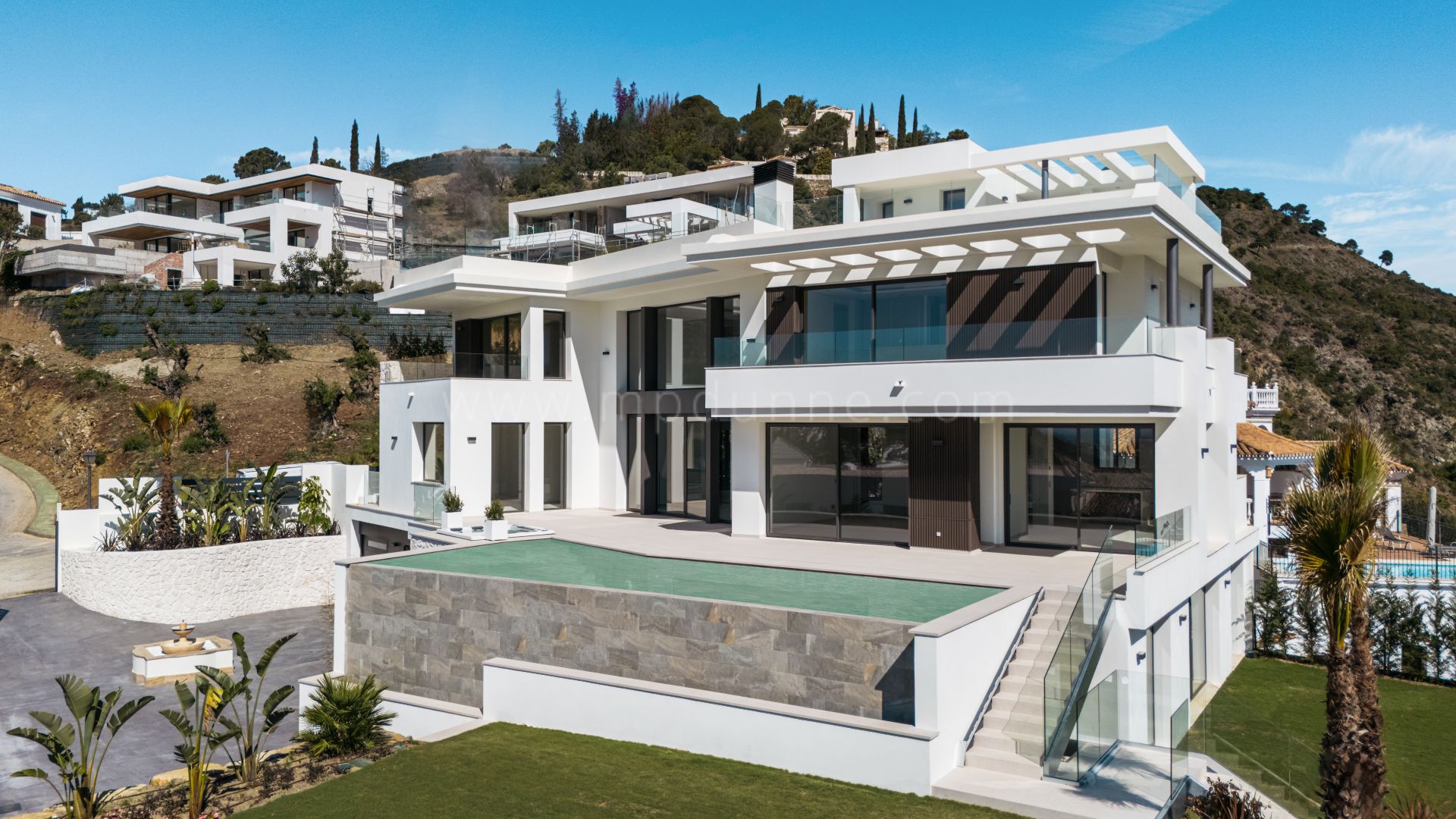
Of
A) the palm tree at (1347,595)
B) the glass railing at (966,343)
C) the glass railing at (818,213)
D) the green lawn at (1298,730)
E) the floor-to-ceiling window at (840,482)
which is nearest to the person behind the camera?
the palm tree at (1347,595)

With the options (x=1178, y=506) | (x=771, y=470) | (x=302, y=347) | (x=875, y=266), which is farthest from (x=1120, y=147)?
(x=302, y=347)

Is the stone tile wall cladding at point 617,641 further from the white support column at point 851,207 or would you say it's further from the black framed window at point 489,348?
the white support column at point 851,207

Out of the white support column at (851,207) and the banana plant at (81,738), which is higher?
the white support column at (851,207)

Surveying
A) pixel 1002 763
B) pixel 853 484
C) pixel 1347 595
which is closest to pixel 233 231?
pixel 853 484

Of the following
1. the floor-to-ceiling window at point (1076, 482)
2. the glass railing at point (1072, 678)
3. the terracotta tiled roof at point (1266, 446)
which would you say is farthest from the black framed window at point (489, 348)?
the terracotta tiled roof at point (1266, 446)

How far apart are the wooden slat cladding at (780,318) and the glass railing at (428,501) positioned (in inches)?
322

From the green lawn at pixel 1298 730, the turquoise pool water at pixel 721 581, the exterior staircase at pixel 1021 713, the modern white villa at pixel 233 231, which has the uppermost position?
the modern white villa at pixel 233 231

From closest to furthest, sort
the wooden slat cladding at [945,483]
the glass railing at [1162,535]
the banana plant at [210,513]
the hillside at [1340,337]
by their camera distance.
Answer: the glass railing at [1162,535]
the wooden slat cladding at [945,483]
the banana plant at [210,513]
the hillside at [1340,337]

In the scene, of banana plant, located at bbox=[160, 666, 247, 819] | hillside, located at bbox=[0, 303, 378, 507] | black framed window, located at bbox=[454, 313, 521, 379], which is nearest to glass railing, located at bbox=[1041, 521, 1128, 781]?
banana plant, located at bbox=[160, 666, 247, 819]

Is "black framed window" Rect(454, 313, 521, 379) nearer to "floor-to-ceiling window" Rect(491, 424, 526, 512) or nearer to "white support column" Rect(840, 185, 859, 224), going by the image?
"floor-to-ceiling window" Rect(491, 424, 526, 512)

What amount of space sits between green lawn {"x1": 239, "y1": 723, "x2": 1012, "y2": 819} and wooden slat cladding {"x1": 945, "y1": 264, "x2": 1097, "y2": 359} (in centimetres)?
944

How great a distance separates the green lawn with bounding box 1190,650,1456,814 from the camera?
10266 millimetres

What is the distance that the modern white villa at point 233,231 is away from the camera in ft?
184

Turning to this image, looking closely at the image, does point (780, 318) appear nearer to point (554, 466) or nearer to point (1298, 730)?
point (554, 466)
